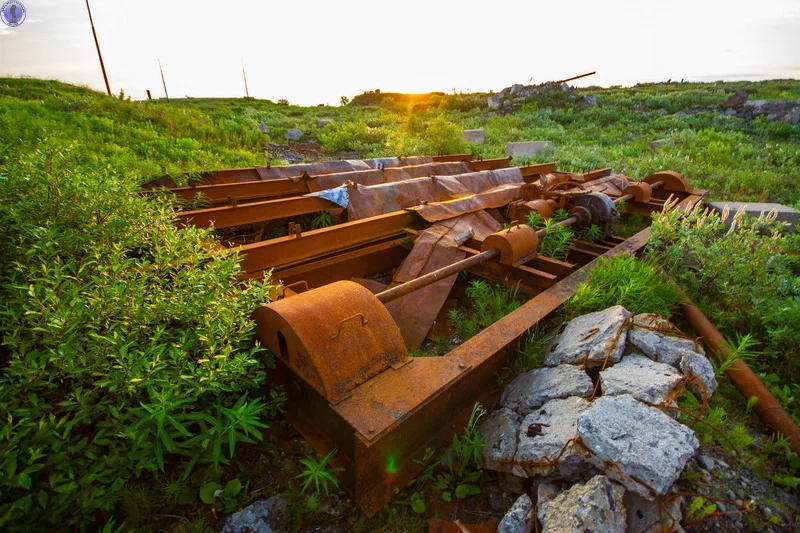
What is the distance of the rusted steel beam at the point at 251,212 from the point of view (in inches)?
149

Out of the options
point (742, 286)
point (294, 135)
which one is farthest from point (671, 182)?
point (294, 135)

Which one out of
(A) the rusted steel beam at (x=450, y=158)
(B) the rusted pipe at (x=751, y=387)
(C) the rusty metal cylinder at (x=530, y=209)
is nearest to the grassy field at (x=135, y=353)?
(B) the rusted pipe at (x=751, y=387)

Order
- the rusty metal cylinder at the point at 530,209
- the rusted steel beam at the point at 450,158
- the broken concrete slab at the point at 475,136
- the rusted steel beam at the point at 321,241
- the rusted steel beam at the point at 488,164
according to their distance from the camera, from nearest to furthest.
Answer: the rusted steel beam at the point at 321,241
the rusty metal cylinder at the point at 530,209
the rusted steel beam at the point at 488,164
the rusted steel beam at the point at 450,158
the broken concrete slab at the point at 475,136

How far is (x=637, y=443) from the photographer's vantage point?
1757 millimetres

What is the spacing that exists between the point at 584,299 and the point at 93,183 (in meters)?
3.71

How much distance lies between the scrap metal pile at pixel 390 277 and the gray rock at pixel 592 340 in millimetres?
245

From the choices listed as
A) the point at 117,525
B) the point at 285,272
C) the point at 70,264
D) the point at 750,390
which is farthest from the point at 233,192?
the point at 750,390

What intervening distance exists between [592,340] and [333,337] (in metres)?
1.81

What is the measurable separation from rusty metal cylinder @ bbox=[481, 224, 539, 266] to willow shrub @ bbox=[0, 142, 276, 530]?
2155mm

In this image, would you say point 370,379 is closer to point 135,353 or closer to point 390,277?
point 135,353

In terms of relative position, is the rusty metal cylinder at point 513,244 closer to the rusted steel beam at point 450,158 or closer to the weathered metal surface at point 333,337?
the weathered metal surface at point 333,337

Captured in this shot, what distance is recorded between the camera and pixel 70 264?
1.84m

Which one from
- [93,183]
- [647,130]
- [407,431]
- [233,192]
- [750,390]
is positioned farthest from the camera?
[647,130]

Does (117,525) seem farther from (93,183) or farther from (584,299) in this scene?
(584,299)
